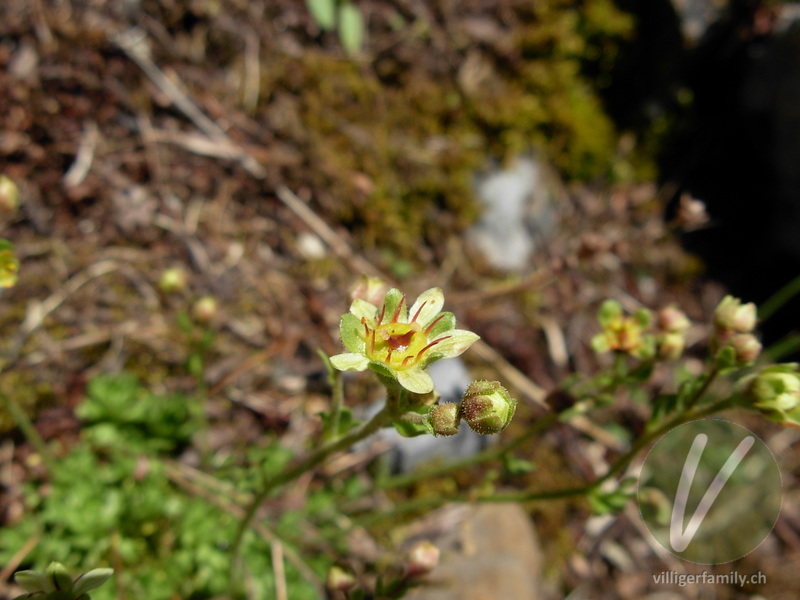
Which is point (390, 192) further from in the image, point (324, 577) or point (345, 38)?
point (324, 577)

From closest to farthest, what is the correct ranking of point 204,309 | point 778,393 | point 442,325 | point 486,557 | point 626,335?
point 442,325 → point 778,393 → point 626,335 → point 204,309 → point 486,557

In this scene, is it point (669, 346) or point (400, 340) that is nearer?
point (400, 340)

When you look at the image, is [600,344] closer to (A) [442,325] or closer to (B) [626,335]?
(B) [626,335]

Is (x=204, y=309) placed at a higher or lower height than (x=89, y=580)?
lower

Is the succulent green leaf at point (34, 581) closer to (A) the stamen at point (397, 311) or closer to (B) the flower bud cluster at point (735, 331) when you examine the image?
(A) the stamen at point (397, 311)

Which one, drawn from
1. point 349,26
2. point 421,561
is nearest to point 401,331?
point 421,561

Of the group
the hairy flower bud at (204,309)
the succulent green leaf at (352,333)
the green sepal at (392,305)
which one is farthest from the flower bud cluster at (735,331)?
the hairy flower bud at (204,309)
